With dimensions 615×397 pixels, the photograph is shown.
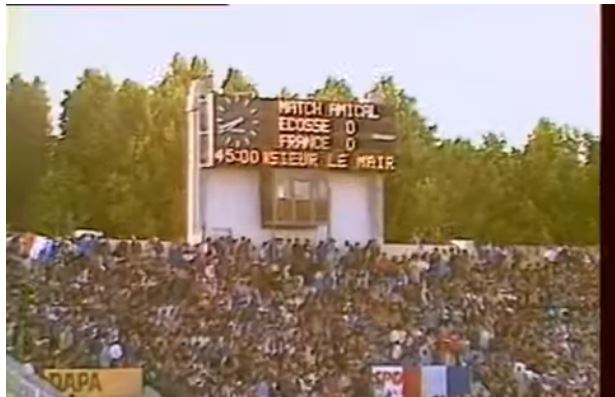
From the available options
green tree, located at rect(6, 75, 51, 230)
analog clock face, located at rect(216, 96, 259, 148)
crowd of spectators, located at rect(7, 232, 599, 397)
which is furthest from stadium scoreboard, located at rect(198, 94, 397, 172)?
green tree, located at rect(6, 75, 51, 230)

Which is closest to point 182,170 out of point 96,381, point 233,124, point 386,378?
point 233,124

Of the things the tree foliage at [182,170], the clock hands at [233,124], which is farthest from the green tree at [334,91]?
the clock hands at [233,124]

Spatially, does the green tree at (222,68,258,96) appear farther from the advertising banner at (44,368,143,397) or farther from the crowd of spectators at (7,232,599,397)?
the advertising banner at (44,368,143,397)

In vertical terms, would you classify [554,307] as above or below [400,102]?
below

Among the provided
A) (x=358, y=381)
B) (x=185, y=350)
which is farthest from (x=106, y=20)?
(x=358, y=381)

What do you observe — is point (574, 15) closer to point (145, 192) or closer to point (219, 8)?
point (219, 8)

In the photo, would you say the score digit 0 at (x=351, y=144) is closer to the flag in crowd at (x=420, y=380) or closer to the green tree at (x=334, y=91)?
the green tree at (x=334, y=91)
